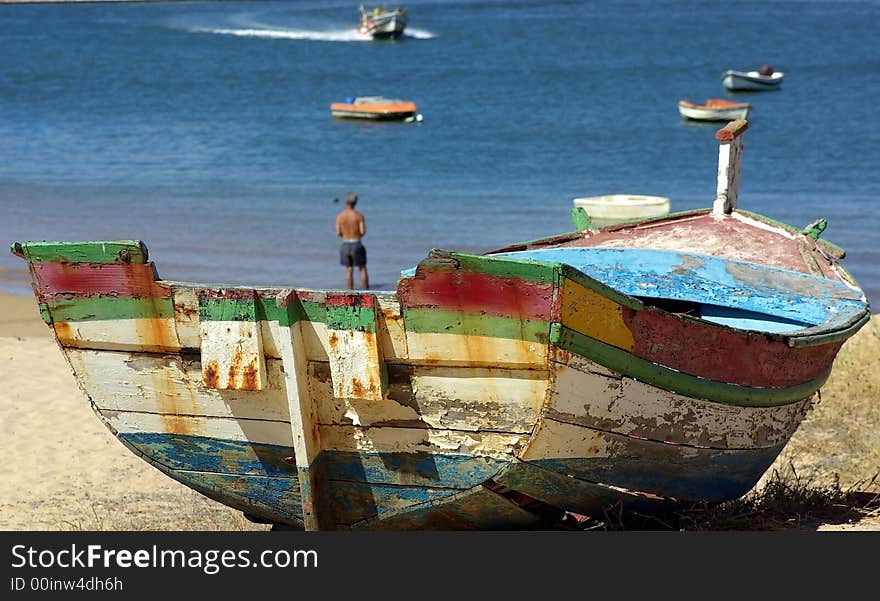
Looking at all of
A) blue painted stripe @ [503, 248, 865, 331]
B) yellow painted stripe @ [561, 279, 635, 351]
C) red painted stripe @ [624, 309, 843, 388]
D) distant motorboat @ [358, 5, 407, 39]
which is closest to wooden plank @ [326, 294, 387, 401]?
yellow painted stripe @ [561, 279, 635, 351]

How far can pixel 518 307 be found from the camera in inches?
177

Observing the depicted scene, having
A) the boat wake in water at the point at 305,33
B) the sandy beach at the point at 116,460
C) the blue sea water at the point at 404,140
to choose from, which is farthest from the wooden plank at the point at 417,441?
the boat wake in water at the point at 305,33

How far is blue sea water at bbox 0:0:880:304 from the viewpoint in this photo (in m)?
16.7

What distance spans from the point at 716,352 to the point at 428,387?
1264 mm

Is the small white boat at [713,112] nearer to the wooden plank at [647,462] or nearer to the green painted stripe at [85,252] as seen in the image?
the wooden plank at [647,462]

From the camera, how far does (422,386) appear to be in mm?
4770

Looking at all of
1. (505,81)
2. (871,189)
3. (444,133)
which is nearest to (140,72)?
(505,81)

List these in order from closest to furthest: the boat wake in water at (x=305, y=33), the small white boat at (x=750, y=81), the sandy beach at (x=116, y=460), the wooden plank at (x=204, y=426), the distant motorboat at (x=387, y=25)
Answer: the wooden plank at (x=204, y=426)
the sandy beach at (x=116, y=460)
the small white boat at (x=750, y=81)
the distant motorboat at (x=387, y=25)
the boat wake in water at (x=305, y=33)

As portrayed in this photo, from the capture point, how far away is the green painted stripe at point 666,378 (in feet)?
14.9

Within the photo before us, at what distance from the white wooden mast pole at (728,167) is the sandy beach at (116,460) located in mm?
1618

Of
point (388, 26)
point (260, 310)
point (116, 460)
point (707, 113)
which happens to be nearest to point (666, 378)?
point (260, 310)

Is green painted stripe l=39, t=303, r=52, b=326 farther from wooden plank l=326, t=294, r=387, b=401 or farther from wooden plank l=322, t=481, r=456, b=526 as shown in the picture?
wooden plank l=322, t=481, r=456, b=526

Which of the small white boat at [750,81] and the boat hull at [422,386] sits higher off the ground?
the boat hull at [422,386]

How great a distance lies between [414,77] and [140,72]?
11023 millimetres
